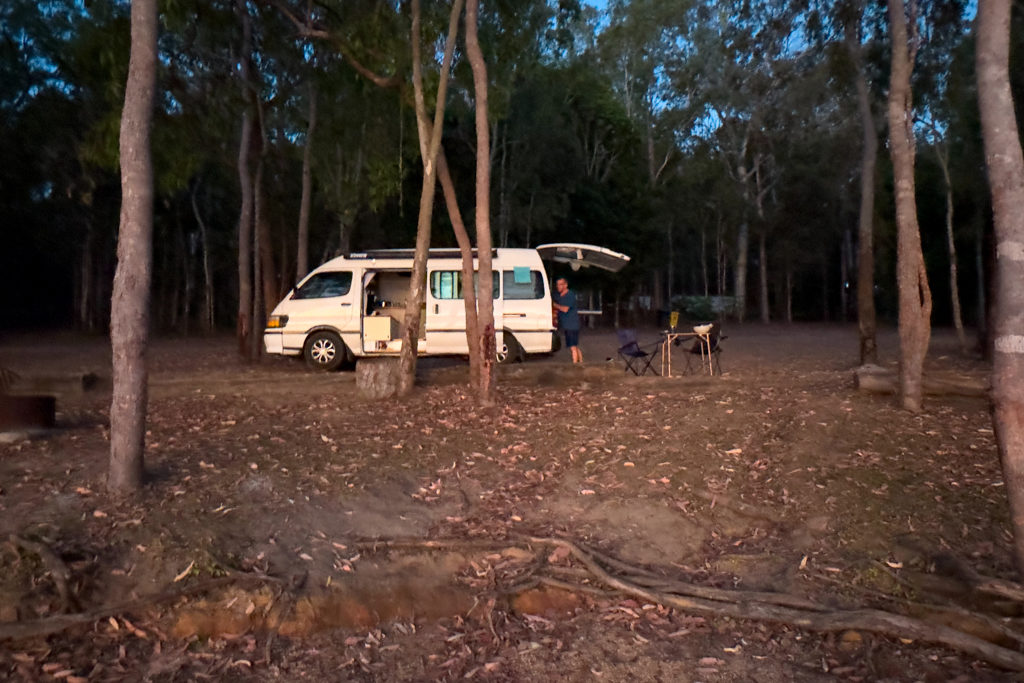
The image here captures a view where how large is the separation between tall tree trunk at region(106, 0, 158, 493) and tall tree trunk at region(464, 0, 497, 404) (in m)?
4.53

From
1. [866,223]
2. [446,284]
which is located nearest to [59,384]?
[446,284]

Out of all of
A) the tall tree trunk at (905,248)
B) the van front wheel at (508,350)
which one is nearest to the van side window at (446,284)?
the van front wheel at (508,350)

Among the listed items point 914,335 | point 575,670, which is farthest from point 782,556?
point 914,335

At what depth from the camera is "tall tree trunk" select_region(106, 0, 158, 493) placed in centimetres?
596

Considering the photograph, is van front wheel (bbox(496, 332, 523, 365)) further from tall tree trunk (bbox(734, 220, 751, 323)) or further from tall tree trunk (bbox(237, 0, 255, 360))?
tall tree trunk (bbox(734, 220, 751, 323))

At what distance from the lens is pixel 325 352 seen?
1448cm

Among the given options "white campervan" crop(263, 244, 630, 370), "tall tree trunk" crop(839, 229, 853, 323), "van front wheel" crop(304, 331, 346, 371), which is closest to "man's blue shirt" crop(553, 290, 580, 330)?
"white campervan" crop(263, 244, 630, 370)

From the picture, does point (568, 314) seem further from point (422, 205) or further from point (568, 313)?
point (422, 205)

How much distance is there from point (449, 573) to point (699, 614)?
5.30ft

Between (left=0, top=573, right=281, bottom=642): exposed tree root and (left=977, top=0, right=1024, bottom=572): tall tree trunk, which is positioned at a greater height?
(left=977, top=0, right=1024, bottom=572): tall tree trunk

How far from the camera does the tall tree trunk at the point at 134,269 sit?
5.96 metres

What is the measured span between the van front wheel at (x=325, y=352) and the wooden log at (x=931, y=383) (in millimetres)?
8055

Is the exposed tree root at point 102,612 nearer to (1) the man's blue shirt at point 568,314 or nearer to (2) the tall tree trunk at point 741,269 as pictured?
(1) the man's blue shirt at point 568,314

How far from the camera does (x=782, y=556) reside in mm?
5781
